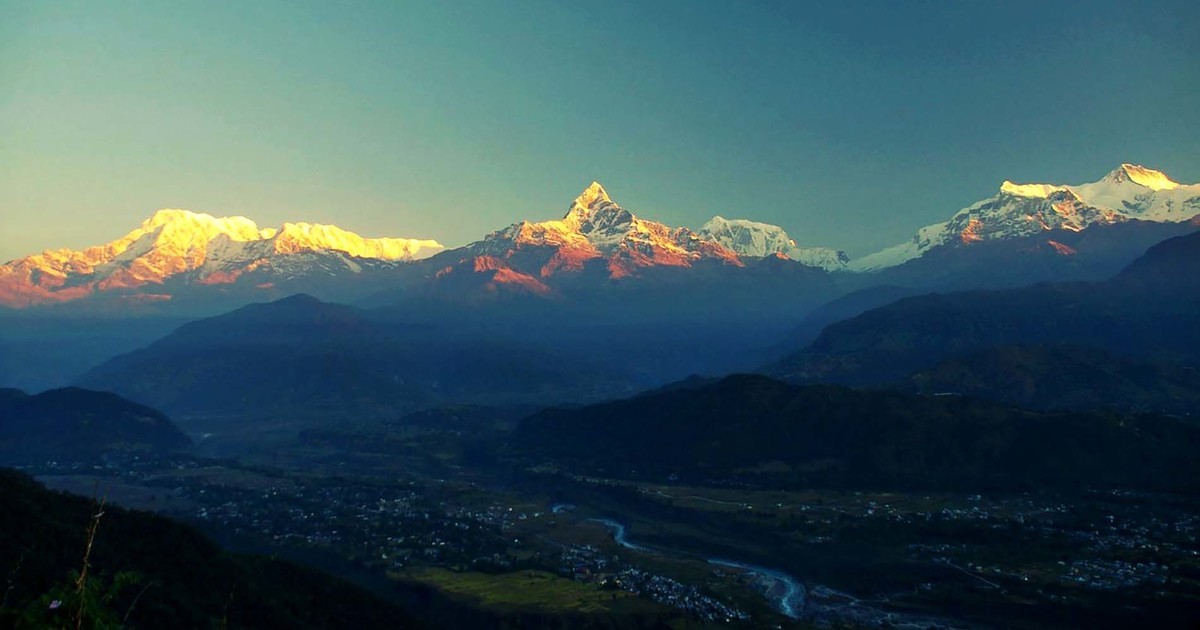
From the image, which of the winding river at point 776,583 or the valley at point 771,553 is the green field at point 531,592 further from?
the winding river at point 776,583

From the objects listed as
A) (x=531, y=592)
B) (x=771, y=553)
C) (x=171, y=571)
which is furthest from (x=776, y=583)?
(x=171, y=571)

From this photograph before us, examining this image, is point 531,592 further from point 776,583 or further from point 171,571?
point 171,571

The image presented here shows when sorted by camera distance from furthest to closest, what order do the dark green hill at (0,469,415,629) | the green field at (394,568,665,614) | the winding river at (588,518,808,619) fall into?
the winding river at (588,518,808,619) < the green field at (394,568,665,614) < the dark green hill at (0,469,415,629)

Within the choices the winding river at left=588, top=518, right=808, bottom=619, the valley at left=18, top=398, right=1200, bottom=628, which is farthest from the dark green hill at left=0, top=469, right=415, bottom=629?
the winding river at left=588, top=518, right=808, bottom=619

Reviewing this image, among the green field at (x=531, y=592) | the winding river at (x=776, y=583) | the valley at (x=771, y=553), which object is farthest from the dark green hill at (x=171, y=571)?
the winding river at (x=776, y=583)

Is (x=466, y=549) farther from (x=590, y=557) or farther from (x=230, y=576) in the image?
(x=230, y=576)

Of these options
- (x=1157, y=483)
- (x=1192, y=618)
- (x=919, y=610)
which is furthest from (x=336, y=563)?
(x=1157, y=483)

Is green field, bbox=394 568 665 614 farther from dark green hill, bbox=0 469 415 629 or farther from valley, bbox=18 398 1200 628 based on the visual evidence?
dark green hill, bbox=0 469 415 629

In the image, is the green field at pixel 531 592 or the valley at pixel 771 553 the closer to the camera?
the green field at pixel 531 592
